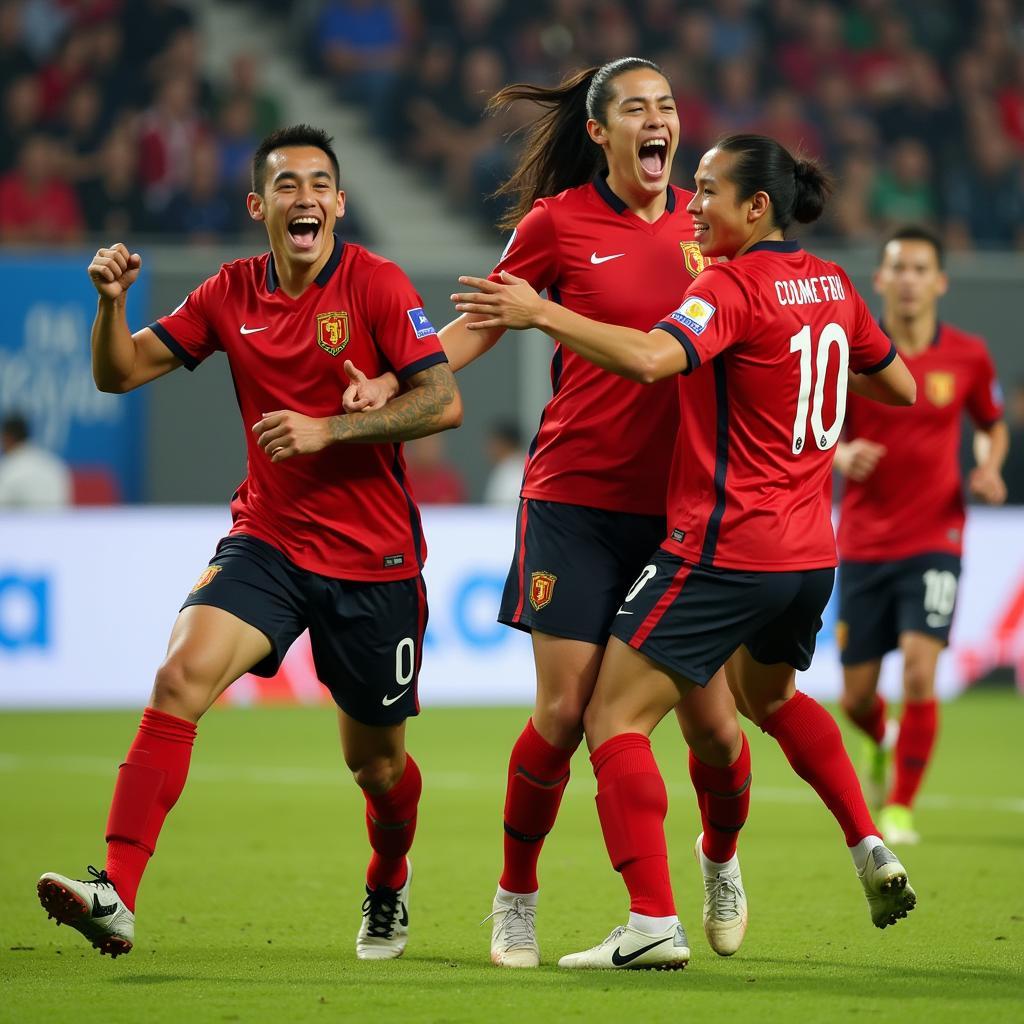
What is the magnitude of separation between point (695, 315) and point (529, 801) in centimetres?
147

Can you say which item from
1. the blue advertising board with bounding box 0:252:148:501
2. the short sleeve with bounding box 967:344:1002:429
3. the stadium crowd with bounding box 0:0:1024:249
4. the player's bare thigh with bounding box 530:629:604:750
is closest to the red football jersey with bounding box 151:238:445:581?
the player's bare thigh with bounding box 530:629:604:750

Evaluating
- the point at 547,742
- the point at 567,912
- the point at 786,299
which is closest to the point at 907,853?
the point at 567,912

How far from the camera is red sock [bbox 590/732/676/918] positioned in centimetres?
477

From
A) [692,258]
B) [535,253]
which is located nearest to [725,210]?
[692,258]

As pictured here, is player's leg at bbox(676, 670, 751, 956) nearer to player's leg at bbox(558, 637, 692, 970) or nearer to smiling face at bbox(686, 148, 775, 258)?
player's leg at bbox(558, 637, 692, 970)

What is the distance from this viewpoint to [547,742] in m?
5.14

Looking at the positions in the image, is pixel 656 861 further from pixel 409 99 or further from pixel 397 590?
pixel 409 99

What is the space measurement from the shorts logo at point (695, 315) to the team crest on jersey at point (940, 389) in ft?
12.3

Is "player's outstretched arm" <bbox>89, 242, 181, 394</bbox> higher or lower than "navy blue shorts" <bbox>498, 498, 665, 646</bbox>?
higher

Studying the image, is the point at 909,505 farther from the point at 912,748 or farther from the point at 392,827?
the point at 392,827

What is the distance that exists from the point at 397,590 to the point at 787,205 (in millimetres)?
1527

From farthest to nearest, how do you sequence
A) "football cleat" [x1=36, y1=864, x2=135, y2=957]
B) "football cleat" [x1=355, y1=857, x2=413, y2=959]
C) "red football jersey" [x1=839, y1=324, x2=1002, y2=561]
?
"red football jersey" [x1=839, y1=324, x2=1002, y2=561] < "football cleat" [x1=355, y1=857, x2=413, y2=959] < "football cleat" [x1=36, y1=864, x2=135, y2=957]

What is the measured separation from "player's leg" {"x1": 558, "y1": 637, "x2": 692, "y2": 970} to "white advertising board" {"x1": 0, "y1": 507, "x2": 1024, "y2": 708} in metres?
7.73

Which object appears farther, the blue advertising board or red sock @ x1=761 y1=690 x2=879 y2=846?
the blue advertising board
